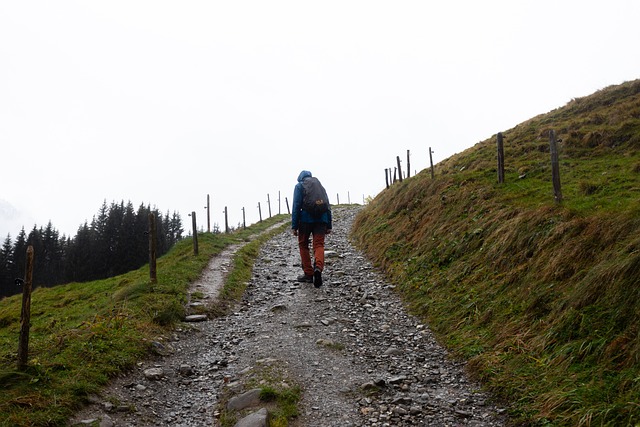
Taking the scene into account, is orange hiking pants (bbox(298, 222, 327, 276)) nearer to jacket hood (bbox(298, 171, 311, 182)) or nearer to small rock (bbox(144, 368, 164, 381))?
jacket hood (bbox(298, 171, 311, 182))

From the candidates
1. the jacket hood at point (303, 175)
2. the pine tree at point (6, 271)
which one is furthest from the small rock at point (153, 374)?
the pine tree at point (6, 271)

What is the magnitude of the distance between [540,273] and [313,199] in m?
6.41

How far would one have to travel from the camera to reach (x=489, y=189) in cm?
1391

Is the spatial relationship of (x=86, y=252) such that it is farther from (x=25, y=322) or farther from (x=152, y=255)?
(x=25, y=322)

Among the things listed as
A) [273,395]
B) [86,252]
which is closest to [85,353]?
[273,395]

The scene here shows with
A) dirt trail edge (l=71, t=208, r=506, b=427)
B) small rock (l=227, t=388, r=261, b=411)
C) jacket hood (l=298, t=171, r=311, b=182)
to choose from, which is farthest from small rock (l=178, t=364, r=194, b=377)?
jacket hood (l=298, t=171, r=311, b=182)

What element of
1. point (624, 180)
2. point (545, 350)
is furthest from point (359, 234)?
point (545, 350)

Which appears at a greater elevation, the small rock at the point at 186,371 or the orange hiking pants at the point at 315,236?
the orange hiking pants at the point at 315,236

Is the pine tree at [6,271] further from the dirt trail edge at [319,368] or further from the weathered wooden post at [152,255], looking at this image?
the dirt trail edge at [319,368]

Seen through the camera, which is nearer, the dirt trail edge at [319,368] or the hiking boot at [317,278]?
the dirt trail edge at [319,368]

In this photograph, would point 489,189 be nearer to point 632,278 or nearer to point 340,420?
point 632,278

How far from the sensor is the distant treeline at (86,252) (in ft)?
227

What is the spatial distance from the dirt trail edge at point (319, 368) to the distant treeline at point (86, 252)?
205 ft

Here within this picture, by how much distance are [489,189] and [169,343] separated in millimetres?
11169
